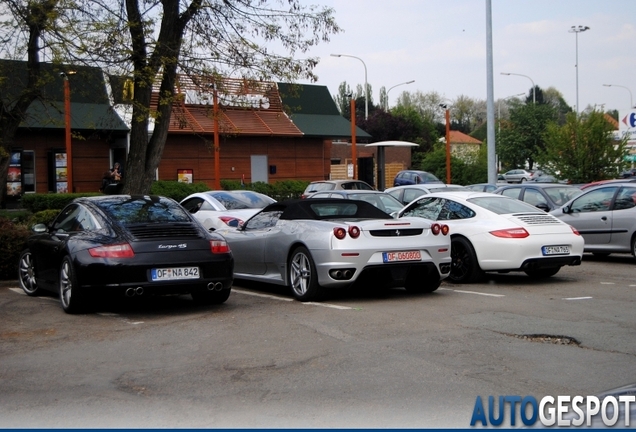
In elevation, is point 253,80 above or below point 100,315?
above

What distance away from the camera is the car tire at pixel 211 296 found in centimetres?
1024

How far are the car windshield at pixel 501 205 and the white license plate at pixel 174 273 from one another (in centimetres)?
515

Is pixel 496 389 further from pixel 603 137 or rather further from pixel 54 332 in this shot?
pixel 603 137

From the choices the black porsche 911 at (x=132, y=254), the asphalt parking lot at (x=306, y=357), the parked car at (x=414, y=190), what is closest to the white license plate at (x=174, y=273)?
the black porsche 911 at (x=132, y=254)

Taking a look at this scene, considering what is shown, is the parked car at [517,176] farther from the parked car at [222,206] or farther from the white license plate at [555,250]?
the white license plate at [555,250]

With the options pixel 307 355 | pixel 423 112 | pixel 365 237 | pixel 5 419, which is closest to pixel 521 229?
pixel 365 237

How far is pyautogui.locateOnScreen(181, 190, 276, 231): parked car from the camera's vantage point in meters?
15.9

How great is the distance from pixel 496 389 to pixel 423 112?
11514cm

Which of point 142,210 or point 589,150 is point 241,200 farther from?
point 589,150

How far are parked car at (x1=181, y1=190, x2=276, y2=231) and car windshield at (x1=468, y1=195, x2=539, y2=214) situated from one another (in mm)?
4762

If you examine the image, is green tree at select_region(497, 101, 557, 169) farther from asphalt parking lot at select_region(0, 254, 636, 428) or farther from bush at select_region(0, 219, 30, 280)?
asphalt parking lot at select_region(0, 254, 636, 428)

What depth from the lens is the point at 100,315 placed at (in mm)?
9688

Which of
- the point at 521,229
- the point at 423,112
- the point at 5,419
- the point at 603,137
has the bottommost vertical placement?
the point at 5,419

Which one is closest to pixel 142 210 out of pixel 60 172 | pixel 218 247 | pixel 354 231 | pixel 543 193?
pixel 218 247
